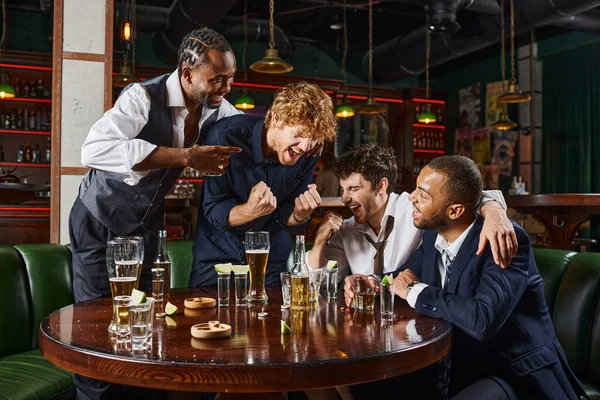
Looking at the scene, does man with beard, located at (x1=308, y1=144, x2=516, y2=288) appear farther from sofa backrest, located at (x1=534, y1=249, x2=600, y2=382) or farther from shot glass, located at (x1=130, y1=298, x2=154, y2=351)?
shot glass, located at (x1=130, y1=298, x2=154, y2=351)

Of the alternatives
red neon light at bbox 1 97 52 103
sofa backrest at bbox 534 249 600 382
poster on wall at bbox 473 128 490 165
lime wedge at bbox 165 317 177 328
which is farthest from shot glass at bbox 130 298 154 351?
poster on wall at bbox 473 128 490 165

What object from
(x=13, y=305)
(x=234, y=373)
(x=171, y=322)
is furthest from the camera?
(x=13, y=305)

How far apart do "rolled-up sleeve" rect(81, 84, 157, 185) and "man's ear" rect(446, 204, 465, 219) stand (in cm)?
102

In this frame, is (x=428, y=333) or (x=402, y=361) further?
(x=428, y=333)

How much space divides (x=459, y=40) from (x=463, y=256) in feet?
24.4

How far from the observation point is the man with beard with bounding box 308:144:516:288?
2.64 m

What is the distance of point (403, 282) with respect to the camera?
1999mm

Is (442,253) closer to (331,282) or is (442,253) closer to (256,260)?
(331,282)

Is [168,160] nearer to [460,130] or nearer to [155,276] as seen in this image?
[155,276]

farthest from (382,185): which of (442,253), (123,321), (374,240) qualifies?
(123,321)

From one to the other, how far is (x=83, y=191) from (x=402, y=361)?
4.77 ft

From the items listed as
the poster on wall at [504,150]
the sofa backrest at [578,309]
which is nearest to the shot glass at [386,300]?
the sofa backrest at [578,309]

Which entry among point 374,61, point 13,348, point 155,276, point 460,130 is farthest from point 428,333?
point 460,130

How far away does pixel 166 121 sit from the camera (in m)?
2.28
